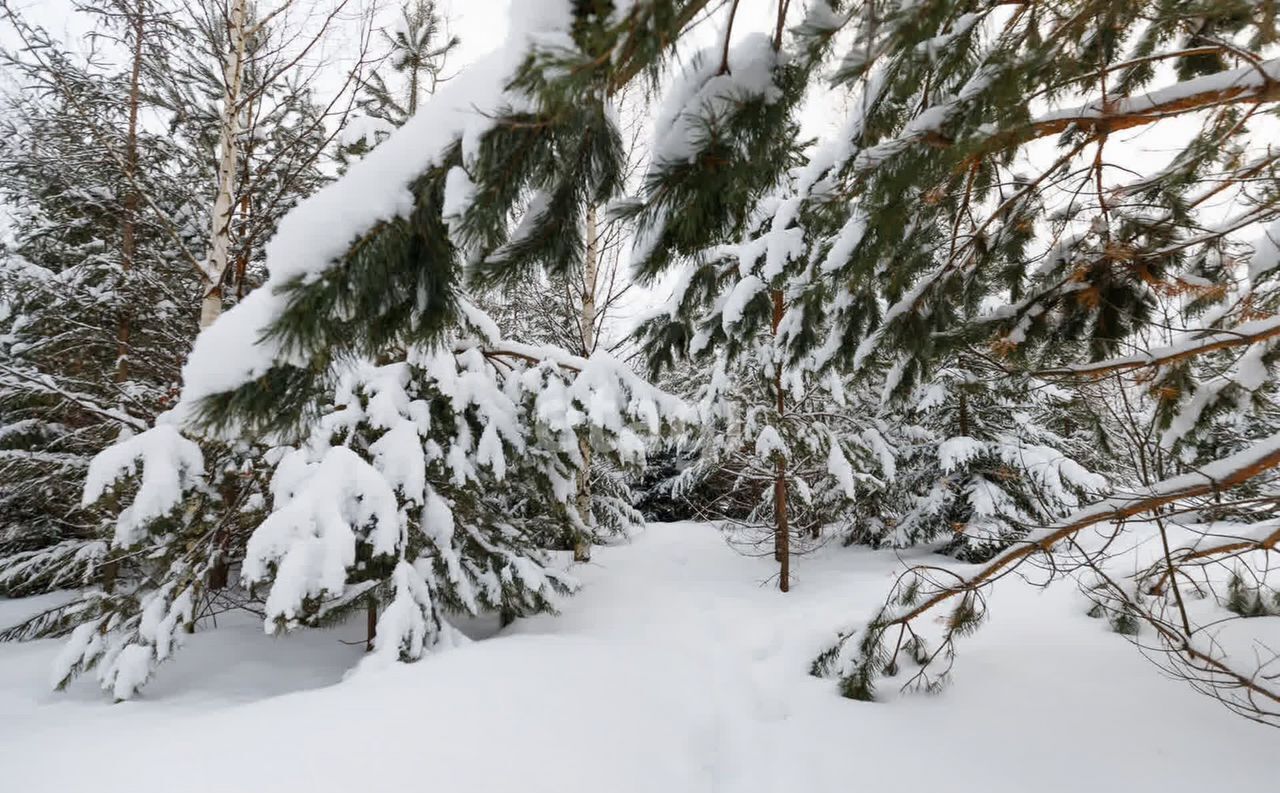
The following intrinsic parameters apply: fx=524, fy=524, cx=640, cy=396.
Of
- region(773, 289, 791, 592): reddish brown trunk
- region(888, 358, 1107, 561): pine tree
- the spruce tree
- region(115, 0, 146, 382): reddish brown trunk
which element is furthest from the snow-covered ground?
region(888, 358, 1107, 561): pine tree

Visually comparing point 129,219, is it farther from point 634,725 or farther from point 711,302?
point 634,725

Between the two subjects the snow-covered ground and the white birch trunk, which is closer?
the snow-covered ground

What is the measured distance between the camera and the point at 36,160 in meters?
4.81

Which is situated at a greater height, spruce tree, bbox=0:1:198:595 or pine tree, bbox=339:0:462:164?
pine tree, bbox=339:0:462:164

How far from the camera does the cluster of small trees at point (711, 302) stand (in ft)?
4.22

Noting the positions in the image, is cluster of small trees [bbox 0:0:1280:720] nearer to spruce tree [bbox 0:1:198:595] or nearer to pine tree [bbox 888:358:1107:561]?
spruce tree [bbox 0:1:198:595]

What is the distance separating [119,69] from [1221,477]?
9.36 m

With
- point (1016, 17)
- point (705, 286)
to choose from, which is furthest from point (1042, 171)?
point (705, 286)

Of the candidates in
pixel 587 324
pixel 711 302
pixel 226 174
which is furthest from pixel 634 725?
pixel 587 324

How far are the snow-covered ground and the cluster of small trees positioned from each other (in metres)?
0.32

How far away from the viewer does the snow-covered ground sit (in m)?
2.18

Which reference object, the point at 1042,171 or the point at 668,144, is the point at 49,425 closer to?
the point at 668,144

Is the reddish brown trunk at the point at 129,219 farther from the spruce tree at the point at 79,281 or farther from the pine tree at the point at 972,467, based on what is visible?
the pine tree at the point at 972,467

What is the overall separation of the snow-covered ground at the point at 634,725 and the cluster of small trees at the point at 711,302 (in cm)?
32
